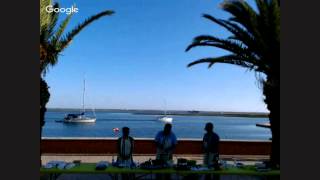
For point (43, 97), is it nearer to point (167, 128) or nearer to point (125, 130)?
point (125, 130)

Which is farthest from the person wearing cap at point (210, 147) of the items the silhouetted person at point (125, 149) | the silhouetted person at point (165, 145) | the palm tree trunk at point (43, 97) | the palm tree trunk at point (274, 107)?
the palm tree trunk at point (43, 97)

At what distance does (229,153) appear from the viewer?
50.8 feet

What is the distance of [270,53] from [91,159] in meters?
6.88

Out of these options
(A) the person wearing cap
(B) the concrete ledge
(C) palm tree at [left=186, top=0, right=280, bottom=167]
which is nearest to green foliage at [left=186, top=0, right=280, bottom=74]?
(C) palm tree at [left=186, top=0, right=280, bottom=167]

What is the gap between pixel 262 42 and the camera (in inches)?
430

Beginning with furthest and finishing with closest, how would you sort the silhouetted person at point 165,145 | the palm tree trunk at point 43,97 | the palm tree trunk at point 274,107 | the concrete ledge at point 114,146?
1. the concrete ledge at point 114,146
2. the palm tree trunk at point 274,107
3. the palm tree trunk at point 43,97
4. the silhouetted person at point 165,145

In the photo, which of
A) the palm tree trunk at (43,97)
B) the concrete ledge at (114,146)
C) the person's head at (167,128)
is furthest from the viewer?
the concrete ledge at (114,146)

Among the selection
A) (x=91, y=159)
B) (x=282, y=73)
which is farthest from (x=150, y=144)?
(x=282, y=73)

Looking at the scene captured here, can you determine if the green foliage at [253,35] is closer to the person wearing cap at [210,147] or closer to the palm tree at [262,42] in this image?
the palm tree at [262,42]

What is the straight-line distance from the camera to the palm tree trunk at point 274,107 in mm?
10992

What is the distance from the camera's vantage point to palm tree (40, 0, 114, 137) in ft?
35.4

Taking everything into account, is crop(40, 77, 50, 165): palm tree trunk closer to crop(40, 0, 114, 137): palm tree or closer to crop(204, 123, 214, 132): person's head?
crop(40, 0, 114, 137): palm tree

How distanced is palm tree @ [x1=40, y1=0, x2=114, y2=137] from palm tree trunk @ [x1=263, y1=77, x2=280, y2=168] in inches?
170

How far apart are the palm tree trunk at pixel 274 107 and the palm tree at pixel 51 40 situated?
14.2ft
